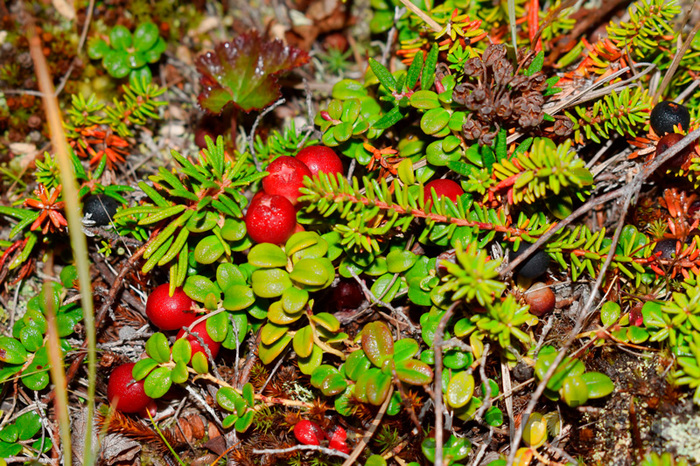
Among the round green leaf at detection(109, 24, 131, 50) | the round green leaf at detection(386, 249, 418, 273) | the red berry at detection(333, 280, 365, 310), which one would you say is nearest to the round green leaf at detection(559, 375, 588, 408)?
the round green leaf at detection(386, 249, 418, 273)

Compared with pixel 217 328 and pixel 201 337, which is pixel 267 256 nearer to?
pixel 217 328

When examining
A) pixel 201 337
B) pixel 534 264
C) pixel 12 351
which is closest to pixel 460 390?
pixel 534 264

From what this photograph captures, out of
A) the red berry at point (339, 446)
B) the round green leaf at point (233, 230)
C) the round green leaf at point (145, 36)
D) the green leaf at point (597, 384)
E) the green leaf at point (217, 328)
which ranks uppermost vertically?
the round green leaf at point (145, 36)

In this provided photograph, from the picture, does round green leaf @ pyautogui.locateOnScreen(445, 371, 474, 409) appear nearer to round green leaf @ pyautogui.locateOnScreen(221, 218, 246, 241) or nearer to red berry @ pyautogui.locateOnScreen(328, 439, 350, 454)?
red berry @ pyautogui.locateOnScreen(328, 439, 350, 454)

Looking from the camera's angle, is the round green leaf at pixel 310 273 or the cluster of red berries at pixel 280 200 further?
the cluster of red berries at pixel 280 200

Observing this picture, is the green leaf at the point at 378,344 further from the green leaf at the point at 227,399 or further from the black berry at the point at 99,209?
the black berry at the point at 99,209

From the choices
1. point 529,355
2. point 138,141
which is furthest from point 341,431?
point 138,141

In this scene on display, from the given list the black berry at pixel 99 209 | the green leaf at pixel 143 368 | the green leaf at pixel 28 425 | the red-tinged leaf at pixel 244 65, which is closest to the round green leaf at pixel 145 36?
the red-tinged leaf at pixel 244 65

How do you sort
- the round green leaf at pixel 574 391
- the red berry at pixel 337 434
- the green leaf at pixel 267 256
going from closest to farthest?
the round green leaf at pixel 574 391 < the green leaf at pixel 267 256 < the red berry at pixel 337 434
